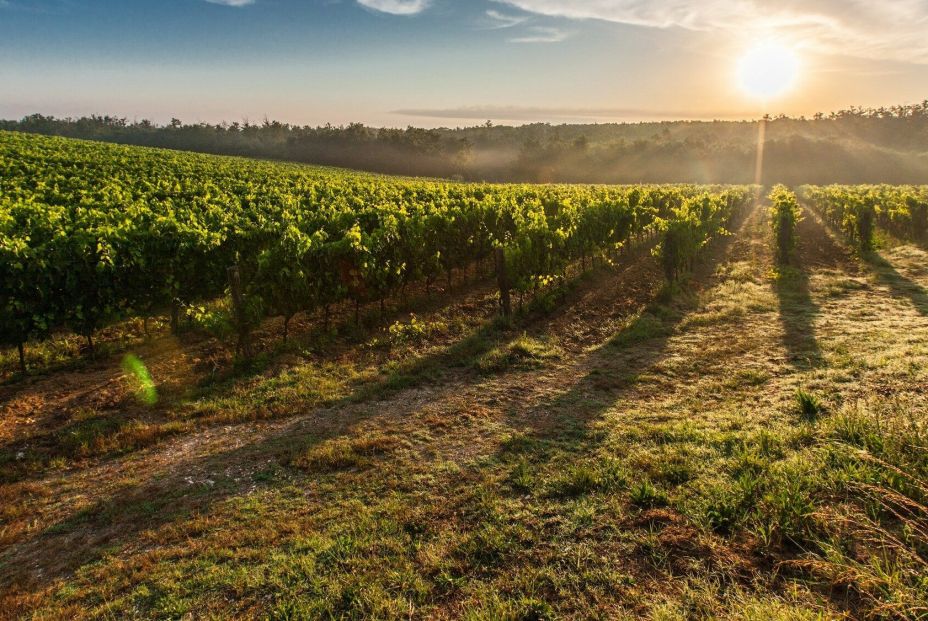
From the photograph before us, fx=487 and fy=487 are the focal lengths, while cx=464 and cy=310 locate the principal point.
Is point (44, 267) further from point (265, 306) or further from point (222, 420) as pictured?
point (222, 420)

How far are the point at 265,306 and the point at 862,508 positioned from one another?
10794 mm

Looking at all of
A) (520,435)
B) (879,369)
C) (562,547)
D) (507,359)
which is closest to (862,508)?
(562,547)

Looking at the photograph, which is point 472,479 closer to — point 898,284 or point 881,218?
point 898,284

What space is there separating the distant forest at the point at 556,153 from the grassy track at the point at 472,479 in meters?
73.8

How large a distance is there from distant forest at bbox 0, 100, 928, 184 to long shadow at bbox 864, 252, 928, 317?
66.1m

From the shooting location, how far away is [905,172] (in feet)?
271

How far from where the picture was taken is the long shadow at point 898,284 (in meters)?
13.6

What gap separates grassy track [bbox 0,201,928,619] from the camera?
14.2 ft

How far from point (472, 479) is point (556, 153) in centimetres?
9673

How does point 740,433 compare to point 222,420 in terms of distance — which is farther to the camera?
point 222,420

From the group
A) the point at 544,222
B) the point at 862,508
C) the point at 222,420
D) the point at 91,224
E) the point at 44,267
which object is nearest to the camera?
the point at 862,508

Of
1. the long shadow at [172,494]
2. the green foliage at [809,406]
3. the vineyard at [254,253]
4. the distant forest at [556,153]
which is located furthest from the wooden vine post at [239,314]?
the distant forest at [556,153]

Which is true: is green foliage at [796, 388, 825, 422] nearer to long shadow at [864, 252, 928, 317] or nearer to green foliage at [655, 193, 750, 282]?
long shadow at [864, 252, 928, 317]

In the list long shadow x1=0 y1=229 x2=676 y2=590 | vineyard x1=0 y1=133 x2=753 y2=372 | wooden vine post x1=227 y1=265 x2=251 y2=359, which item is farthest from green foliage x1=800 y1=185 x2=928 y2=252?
wooden vine post x1=227 y1=265 x2=251 y2=359
